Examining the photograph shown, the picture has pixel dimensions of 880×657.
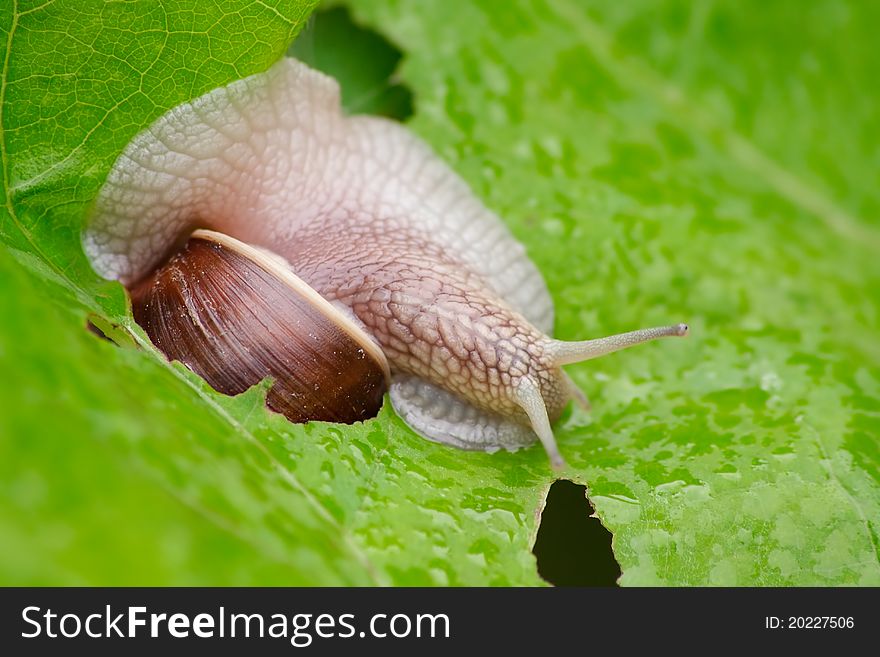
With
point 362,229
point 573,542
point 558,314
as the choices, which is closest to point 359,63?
point 362,229

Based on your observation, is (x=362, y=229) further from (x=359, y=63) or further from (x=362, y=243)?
(x=359, y=63)

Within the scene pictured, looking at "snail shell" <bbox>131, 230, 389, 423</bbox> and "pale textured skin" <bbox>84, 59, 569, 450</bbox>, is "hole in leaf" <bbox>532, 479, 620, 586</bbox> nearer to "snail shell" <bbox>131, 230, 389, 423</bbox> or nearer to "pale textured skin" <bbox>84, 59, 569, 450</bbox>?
"pale textured skin" <bbox>84, 59, 569, 450</bbox>

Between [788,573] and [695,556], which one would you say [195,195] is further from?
[788,573]

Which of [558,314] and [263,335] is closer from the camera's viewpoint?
[263,335]

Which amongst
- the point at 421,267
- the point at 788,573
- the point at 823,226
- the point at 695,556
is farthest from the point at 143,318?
the point at 823,226

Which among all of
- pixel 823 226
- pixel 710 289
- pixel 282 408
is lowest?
pixel 282 408

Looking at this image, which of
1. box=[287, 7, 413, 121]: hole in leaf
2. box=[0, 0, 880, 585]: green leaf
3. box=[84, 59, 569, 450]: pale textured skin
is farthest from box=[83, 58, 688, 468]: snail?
box=[287, 7, 413, 121]: hole in leaf
